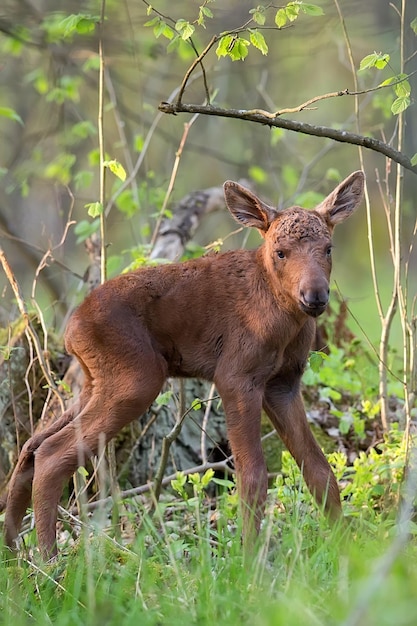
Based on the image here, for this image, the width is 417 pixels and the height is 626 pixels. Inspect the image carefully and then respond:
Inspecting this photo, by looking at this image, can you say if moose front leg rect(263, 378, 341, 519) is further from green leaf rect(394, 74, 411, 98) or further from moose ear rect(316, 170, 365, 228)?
green leaf rect(394, 74, 411, 98)

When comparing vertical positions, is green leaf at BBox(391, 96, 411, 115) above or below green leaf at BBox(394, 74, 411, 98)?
below

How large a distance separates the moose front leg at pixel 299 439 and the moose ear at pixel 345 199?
44.7 inches

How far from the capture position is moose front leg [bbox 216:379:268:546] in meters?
5.46

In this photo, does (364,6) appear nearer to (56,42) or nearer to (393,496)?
(56,42)

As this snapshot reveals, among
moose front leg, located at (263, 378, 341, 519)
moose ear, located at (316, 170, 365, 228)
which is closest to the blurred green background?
moose ear, located at (316, 170, 365, 228)

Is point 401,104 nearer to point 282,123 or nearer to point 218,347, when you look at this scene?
point 282,123

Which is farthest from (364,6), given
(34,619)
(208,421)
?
(34,619)

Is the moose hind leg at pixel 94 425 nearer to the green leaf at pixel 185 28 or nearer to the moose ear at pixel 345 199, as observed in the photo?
the moose ear at pixel 345 199

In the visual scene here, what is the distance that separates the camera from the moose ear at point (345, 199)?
235 inches

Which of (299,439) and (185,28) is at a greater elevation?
(185,28)

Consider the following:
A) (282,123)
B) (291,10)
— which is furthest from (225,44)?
(282,123)

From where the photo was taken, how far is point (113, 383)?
5.68 m

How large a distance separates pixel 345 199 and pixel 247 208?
2.16ft

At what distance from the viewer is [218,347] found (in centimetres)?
579
